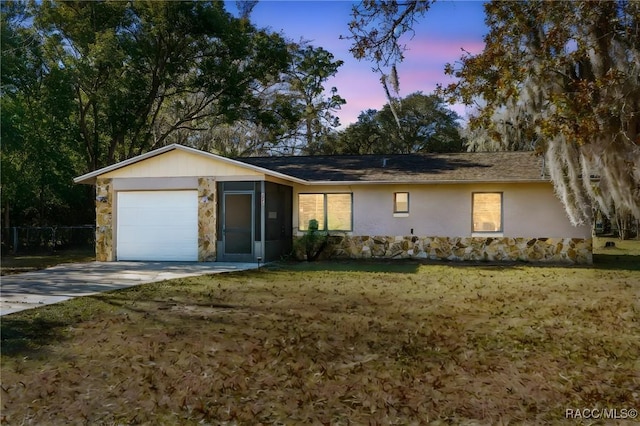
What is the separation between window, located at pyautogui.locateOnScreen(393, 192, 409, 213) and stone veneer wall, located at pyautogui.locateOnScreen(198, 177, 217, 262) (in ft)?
18.2

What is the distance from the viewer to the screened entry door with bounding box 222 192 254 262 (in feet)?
47.0

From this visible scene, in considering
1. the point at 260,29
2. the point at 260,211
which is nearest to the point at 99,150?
the point at 260,29

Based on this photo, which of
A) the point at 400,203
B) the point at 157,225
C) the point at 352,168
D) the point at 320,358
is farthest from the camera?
the point at 352,168

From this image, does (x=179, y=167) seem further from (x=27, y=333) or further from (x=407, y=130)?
(x=407, y=130)

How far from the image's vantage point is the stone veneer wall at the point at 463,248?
581 inches

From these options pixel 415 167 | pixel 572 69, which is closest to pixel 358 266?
pixel 415 167

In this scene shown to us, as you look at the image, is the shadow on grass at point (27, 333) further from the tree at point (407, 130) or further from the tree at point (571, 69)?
the tree at point (407, 130)

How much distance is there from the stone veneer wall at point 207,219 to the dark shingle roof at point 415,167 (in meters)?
3.19

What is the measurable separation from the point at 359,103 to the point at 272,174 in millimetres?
19345

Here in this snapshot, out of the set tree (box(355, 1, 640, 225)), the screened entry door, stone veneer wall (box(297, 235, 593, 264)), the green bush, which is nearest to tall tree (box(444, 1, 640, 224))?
tree (box(355, 1, 640, 225))

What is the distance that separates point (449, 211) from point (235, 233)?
21.2 feet

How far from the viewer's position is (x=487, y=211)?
15.5m

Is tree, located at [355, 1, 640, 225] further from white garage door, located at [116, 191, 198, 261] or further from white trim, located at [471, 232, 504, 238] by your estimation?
white garage door, located at [116, 191, 198, 261]

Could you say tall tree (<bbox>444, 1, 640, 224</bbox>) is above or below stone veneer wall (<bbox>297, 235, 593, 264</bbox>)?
above
